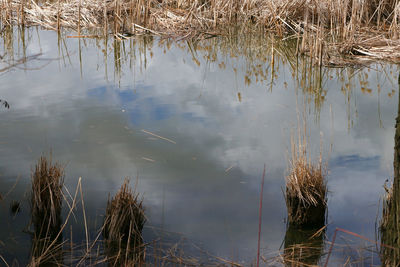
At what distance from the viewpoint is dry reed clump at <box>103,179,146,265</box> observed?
131 inches

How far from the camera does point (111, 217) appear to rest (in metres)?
3.40

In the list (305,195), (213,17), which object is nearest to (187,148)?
(305,195)

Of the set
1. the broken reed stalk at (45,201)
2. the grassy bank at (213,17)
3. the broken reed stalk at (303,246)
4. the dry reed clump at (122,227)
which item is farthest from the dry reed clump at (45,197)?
the grassy bank at (213,17)

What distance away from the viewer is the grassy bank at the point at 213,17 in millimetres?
9872

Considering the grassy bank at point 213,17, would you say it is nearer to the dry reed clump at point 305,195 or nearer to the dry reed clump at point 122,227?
the dry reed clump at point 305,195

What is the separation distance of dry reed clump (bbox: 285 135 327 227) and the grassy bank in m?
5.52

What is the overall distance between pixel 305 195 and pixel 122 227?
123cm

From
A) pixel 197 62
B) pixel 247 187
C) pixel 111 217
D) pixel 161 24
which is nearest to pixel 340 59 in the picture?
pixel 197 62

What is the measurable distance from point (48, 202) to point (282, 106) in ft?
11.6

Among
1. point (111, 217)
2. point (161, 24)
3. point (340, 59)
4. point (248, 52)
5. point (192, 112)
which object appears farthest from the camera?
point (161, 24)

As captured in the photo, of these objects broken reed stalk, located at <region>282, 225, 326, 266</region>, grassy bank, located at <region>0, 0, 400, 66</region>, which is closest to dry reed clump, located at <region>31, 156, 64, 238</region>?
broken reed stalk, located at <region>282, 225, 326, 266</region>

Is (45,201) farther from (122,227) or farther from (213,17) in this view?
(213,17)

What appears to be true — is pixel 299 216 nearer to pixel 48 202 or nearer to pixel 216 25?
pixel 48 202

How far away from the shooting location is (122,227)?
3438mm
